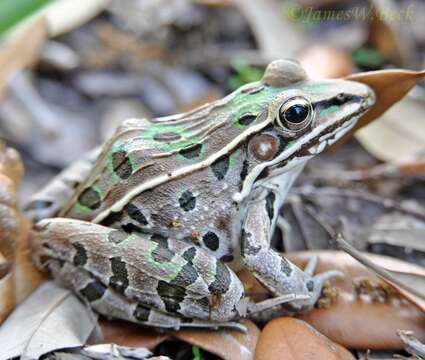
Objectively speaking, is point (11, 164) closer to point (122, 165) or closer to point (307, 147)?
point (122, 165)

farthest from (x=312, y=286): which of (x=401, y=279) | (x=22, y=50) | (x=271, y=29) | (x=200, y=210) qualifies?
(x=22, y=50)

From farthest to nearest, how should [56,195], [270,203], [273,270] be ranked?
[56,195], [270,203], [273,270]

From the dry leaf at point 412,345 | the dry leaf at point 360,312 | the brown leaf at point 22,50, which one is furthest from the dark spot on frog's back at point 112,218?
the brown leaf at point 22,50

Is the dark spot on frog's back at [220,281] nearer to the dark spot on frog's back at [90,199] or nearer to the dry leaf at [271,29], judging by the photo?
the dark spot on frog's back at [90,199]

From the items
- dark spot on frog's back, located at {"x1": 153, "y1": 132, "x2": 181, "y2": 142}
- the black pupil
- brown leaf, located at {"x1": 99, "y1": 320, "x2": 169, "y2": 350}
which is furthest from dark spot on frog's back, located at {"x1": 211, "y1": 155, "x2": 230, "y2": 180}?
brown leaf, located at {"x1": 99, "y1": 320, "x2": 169, "y2": 350}

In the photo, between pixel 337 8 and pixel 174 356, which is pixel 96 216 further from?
pixel 337 8

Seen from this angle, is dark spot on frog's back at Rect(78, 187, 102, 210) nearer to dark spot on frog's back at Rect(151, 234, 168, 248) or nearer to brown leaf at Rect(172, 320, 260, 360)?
dark spot on frog's back at Rect(151, 234, 168, 248)

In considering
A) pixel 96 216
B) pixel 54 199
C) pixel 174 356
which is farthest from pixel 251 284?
pixel 54 199
